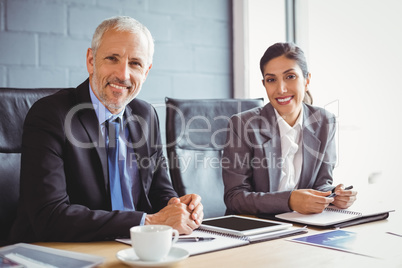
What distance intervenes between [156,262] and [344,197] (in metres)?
0.80

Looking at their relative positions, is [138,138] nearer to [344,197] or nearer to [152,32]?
[344,197]

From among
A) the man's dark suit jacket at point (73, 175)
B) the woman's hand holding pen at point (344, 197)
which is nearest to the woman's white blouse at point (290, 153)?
the woman's hand holding pen at point (344, 197)

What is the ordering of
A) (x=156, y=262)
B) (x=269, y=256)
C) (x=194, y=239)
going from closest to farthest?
(x=156, y=262) → (x=269, y=256) → (x=194, y=239)

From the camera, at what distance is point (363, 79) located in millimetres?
2576

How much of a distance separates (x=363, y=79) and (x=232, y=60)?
767 mm

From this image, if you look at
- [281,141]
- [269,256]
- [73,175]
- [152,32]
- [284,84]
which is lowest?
[269,256]

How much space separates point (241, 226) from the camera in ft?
3.73

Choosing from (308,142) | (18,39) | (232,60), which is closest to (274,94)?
(308,142)

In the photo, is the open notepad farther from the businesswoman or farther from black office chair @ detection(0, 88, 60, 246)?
black office chair @ detection(0, 88, 60, 246)

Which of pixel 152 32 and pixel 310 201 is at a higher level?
pixel 152 32

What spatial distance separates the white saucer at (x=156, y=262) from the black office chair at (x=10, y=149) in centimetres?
70

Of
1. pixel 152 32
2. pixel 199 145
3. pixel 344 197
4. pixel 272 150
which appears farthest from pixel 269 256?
pixel 152 32

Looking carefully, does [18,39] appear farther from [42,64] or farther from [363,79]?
[363,79]

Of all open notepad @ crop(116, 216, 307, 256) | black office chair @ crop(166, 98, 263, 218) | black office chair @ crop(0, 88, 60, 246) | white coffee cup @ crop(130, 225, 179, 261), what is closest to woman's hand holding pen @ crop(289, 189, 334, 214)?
open notepad @ crop(116, 216, 307, 256)
